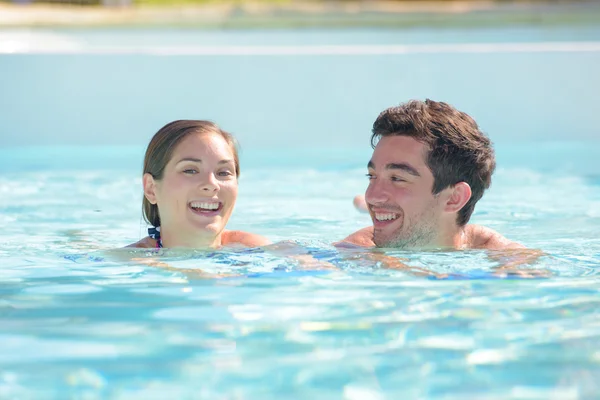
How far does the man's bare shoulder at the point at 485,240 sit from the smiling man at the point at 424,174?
0.60 feet

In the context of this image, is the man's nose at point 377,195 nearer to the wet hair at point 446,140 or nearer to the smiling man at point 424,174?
the smiling man at point 424,174

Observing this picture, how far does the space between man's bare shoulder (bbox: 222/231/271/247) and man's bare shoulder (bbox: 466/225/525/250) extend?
33.7 inches

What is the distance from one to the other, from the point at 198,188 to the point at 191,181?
0.16 ft

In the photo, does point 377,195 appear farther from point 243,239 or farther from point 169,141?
point 169,141

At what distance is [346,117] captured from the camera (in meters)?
7.40

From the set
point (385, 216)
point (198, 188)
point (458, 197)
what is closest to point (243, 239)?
point (198, 188)

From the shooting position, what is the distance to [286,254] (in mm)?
3777

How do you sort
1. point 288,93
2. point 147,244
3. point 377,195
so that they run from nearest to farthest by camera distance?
1. point 377,195
2. point 147,244
3. point 288,93

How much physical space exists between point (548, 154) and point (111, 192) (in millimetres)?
3269

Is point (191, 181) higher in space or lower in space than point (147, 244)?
higher

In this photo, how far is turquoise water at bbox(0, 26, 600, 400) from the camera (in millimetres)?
2498

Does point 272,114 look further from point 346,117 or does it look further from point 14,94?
point 14,94

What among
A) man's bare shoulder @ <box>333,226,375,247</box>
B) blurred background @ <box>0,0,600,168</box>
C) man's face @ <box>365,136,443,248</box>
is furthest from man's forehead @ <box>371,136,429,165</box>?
blurred background @ <box>0,0,600,168</box>

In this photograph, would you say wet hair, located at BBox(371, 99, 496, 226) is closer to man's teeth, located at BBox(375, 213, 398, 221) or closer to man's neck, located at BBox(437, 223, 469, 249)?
man's neck, located at BBox(437, 223, 469, 249)
